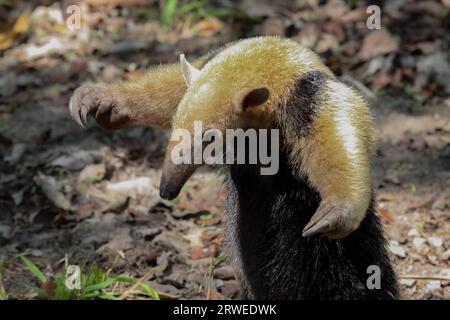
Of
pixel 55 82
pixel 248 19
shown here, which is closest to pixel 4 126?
pixel 55 82

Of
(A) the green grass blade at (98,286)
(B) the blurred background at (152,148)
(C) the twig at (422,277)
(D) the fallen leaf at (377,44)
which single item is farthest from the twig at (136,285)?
(D) the fallen leaf at (377,44)

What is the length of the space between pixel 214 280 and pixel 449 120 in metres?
3.07

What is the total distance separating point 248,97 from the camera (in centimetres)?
412

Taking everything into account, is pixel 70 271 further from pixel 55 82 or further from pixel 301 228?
pixel 55 82

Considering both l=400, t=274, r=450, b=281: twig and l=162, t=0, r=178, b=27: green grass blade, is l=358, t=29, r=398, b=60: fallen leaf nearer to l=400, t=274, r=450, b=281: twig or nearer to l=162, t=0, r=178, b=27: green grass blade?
l=162, t=0, r=178, b=27: green grass blade

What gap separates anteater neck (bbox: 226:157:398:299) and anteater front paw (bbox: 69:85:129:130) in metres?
0.88

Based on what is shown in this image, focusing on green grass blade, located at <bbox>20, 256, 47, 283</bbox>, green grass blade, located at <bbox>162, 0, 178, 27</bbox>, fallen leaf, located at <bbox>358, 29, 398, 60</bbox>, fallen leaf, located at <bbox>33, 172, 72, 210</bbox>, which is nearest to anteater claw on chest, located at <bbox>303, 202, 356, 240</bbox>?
green grass blade, located at <bbox>20, 256, 47, 283</bbox>

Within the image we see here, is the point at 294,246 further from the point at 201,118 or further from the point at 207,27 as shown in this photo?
the point at 207,27

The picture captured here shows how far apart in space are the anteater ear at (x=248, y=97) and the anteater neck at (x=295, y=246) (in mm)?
659

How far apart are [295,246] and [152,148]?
312 cm

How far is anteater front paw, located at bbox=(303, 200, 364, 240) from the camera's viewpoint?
157 inches

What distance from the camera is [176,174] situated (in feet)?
13.5

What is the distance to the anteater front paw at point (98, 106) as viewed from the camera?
16.8 feet

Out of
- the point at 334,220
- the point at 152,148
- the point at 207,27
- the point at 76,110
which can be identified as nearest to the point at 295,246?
the point at 334,220
